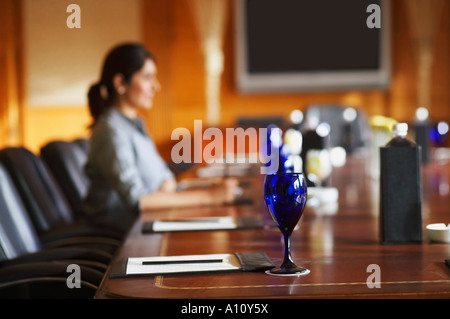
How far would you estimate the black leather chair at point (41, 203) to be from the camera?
8.52ft

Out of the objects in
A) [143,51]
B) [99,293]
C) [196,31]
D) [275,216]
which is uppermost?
[196,31]

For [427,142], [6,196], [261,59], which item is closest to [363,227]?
[6,196]

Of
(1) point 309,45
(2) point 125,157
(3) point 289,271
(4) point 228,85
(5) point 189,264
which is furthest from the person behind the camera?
(4) point 228,85

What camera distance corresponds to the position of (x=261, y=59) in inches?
305

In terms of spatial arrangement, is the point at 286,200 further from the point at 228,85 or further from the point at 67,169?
the point at 228,85

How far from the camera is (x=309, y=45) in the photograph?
7.74m

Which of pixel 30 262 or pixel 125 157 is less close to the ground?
pixel 125 157

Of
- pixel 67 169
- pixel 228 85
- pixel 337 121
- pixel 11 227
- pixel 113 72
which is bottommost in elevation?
pixel 11 227

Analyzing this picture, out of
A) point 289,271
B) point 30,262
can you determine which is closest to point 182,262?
point 289,271

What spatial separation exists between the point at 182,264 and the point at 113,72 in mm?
1873

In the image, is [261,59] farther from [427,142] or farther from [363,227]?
[363,227]

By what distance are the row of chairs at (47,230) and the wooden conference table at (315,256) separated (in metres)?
0.21

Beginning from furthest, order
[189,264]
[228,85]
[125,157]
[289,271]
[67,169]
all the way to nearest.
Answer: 1. [228,85]
2. [67,169]
3. [125,157]
4. [189,264]
5. [289,271]

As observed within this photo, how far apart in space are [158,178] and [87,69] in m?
5.20
